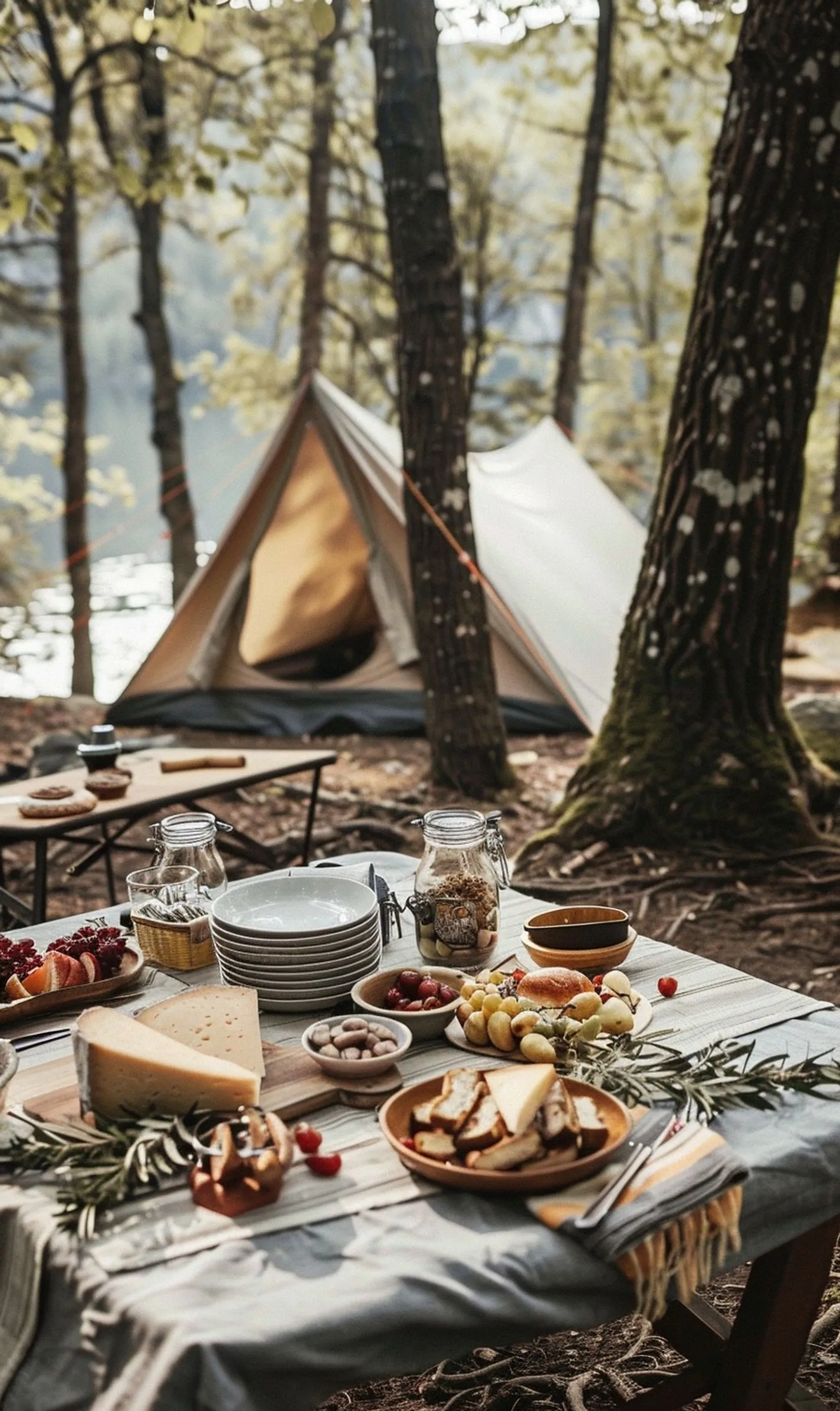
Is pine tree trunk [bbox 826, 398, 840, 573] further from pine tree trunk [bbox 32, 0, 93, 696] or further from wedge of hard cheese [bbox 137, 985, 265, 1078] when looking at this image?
wedge of hard cheese [bbox 137, 985, 265, 1078]

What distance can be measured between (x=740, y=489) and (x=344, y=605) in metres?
4.41

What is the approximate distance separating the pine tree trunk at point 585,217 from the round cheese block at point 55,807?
29.1 ft

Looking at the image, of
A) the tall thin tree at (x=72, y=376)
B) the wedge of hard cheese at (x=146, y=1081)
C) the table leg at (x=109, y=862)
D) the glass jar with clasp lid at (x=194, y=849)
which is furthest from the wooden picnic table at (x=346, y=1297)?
the tall thin tree at (x=72, y=376)

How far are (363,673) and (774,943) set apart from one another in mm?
3987

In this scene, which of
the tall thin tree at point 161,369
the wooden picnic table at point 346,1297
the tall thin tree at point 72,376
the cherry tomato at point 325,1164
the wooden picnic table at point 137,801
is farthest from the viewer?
A: the tall thin tree at point 161,369

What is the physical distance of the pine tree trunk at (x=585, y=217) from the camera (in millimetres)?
10461

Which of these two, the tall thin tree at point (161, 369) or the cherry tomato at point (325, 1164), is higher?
the tall thin tree at point (161, 369)

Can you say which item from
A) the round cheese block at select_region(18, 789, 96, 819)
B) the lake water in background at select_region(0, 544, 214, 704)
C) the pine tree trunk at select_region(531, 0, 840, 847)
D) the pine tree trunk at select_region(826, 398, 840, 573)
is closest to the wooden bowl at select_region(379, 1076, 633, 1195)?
the round cheese block at select_region(18, 789, 96, 819)

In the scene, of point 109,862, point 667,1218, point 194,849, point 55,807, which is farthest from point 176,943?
point 109,862

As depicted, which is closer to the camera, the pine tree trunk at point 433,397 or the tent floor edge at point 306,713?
the pine tree trunk at point 433,397

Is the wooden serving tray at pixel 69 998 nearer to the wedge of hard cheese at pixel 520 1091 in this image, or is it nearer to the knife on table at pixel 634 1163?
the wedge of hard cheese at pixel 520 1091

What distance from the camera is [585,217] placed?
10914mm

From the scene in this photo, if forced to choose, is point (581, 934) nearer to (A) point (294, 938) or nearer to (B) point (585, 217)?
(A) point (294, 938)

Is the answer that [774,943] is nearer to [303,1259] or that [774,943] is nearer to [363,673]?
[303,1259]
